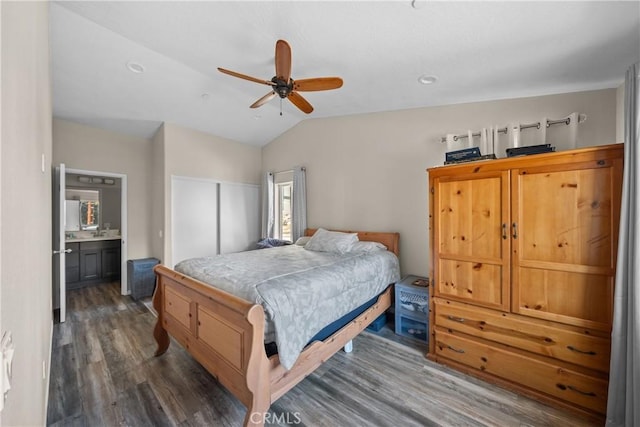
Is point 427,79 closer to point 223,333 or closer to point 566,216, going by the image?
point 566,216

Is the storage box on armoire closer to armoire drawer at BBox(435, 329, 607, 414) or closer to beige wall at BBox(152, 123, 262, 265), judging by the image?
armoire drawer at BBox(435, 329, 607, 414)

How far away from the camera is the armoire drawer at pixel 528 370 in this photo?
5.56 ft

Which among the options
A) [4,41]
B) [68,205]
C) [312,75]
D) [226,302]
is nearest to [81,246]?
[68,205]

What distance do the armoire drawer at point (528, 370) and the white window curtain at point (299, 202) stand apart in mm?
2694

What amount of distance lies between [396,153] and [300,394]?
2938mm

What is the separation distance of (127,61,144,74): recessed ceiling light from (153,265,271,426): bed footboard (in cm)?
229

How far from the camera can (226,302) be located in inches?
62.4

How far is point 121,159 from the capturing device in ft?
13.7

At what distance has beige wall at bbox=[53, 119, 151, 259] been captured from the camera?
12.1 feet

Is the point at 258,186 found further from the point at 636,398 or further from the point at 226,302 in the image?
the point at 636,398

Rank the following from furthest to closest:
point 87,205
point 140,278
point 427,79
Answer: point 87,205, point 140,278, point 427,79

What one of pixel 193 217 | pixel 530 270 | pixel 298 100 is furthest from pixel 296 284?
pixel 193 217

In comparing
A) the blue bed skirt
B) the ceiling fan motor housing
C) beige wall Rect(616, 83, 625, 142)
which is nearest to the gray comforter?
the blue bed skirt

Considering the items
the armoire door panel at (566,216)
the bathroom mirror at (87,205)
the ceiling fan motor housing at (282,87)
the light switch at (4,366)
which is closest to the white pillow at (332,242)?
the armoire door panel at (566,216)
